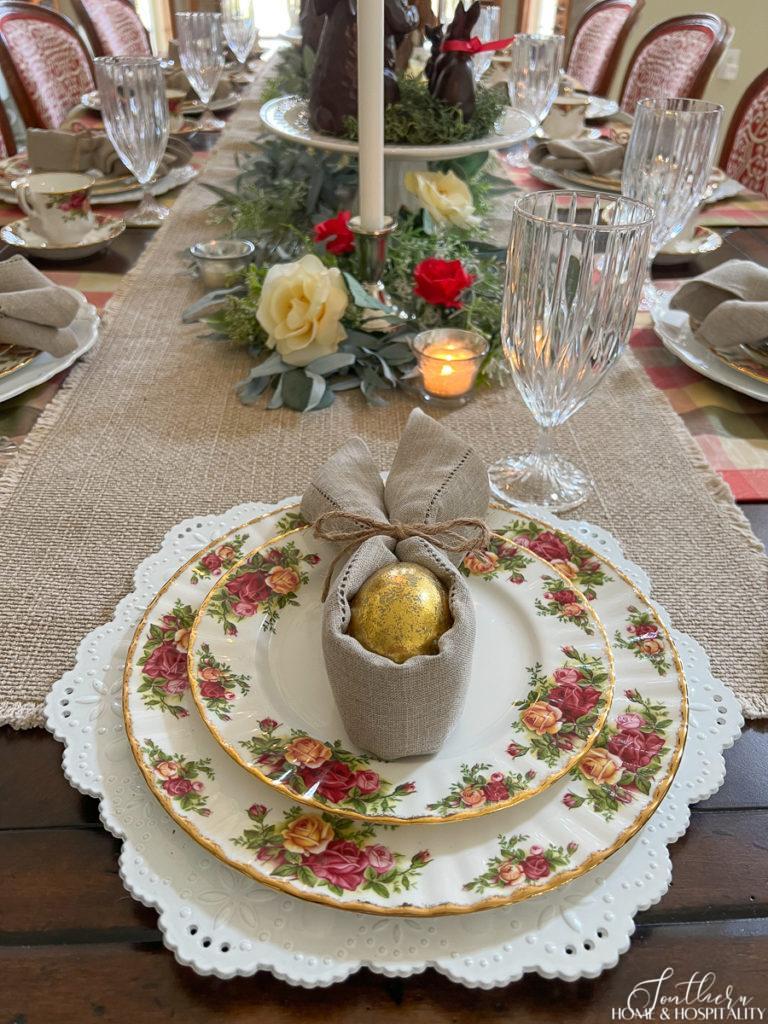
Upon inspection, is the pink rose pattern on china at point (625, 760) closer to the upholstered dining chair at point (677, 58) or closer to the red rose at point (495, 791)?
the red rose at point (495, 791)

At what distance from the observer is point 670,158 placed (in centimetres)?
89

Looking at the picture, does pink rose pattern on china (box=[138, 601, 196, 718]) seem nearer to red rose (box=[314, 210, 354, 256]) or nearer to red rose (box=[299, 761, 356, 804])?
red rose (box=[299, 761, 356, 804])

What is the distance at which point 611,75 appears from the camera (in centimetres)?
233

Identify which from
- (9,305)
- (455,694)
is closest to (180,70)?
(9,305)

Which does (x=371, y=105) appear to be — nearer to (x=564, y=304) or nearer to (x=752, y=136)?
(x=564, y=304)

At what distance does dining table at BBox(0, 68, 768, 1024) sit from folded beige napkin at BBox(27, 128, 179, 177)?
1061 millimetres

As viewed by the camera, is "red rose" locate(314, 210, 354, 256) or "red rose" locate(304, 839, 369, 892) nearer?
"red rose" locate(304, 839, 369, 892)

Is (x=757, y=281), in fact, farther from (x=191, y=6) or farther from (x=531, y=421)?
(x=191, y=6)

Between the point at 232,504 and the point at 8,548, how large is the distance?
0.52 ft

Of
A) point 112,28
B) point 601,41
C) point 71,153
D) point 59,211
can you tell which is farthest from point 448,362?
point 112,28

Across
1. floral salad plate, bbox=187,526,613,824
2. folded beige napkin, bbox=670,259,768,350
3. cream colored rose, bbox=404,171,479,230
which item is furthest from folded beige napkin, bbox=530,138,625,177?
floral salad plate, bbox=187,526,613,824

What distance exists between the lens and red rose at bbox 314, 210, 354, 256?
2.74 ft

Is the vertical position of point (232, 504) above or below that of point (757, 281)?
below

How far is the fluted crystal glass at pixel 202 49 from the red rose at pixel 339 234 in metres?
0.96
